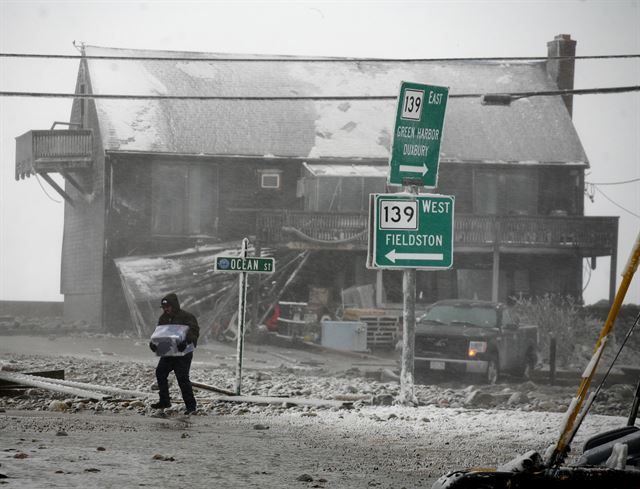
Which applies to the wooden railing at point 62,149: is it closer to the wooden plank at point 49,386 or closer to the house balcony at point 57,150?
the house balcony at point 57,150

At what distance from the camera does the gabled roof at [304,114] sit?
3984 centimetres

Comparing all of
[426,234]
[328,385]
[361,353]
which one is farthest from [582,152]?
[426,234]

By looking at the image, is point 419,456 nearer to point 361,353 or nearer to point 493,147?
point 361,353

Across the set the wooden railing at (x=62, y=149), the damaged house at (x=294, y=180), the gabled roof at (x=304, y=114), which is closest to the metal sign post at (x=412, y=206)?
the damaged house at (x=294, y=180)

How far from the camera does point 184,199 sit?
40.1 meters

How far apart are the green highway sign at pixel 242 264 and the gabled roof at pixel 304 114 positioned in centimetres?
2304

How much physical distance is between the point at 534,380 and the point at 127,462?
54.7ft

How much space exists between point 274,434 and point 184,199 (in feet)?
93.3

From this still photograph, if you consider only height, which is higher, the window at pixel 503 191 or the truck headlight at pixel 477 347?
Answer: the window at pixel 503 191

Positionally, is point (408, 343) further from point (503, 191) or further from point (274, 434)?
point (503, 191)

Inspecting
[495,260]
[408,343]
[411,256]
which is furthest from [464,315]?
[495,260]

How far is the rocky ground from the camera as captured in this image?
885 centimetres

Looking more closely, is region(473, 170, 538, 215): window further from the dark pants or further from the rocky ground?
the dark pants

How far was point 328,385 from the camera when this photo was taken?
20.6 metres
